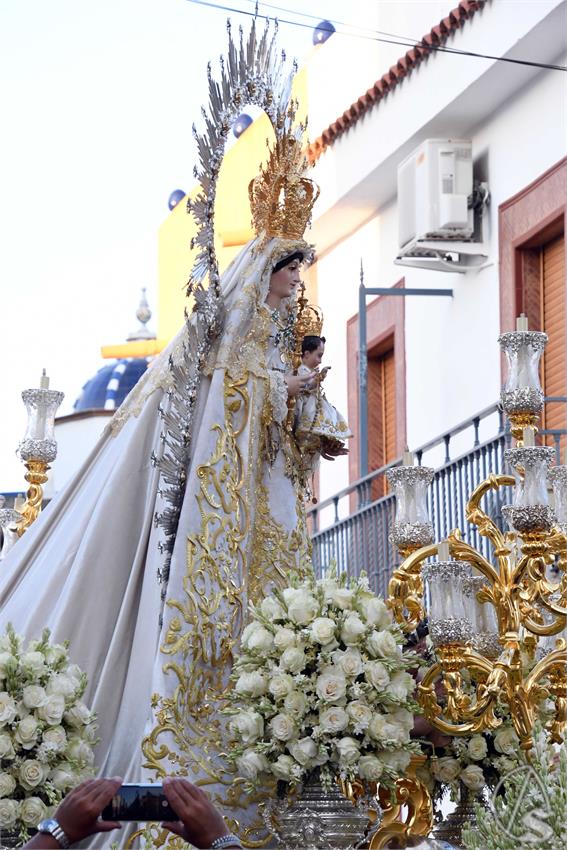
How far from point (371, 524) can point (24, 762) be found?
24.6 feet

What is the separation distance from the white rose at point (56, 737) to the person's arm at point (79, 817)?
3.33 ft

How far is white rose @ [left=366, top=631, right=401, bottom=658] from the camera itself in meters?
4.33

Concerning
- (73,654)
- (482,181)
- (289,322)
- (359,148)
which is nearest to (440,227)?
(482,181)

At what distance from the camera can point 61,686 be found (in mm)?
4434

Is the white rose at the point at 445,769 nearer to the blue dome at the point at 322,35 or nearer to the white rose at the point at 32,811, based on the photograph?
the white rose at the point at 32,811

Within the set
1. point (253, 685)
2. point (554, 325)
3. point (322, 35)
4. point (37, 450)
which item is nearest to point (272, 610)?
point (253, 685)

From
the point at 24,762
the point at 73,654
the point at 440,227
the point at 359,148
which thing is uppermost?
the point at 359,148

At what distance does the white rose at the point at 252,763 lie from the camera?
4273 millimetres

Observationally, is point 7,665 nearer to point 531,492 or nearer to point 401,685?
point 401,685

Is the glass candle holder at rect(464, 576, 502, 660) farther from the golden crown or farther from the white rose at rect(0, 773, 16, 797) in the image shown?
the white rose at rect(0, 773, 16, 797)

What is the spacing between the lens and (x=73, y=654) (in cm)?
490

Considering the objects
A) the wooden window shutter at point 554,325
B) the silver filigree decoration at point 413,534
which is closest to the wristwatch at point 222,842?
the silver filigree decoration at point 413,534

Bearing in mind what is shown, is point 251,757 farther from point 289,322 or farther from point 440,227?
point 440,227

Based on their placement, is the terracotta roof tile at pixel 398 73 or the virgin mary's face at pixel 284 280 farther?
the terracotta roof tile at pixel 398 73
